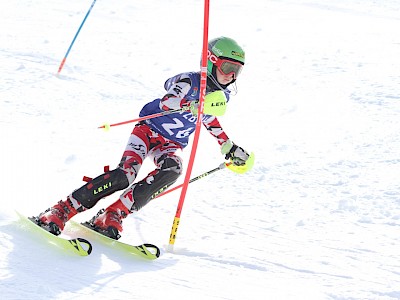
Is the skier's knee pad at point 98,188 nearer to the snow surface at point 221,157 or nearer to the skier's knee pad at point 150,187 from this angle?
the skier's knee pad at point 150,187

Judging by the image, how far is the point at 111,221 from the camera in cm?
408

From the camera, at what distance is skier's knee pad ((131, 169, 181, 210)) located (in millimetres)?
4133

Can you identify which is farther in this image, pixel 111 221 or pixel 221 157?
pixel 221 157

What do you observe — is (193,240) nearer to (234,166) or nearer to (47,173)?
(234,166)

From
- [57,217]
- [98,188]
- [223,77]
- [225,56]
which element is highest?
[225,56]

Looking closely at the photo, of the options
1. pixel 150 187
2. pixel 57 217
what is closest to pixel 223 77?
pixel 150 187

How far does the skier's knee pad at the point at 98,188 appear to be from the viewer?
4.07m

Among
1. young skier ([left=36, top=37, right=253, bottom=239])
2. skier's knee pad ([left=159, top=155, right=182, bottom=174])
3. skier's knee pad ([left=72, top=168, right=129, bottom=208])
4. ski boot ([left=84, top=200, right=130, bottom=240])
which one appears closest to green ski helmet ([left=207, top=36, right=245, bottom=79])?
young skier ([left=36, top=37, right=253, bottom=239])

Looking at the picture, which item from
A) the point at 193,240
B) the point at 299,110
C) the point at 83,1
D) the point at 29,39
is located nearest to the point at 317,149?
the point at 299,110

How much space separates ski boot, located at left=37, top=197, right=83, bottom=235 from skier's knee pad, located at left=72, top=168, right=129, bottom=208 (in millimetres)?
78

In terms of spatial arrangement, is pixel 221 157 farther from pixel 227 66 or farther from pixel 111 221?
pixel 111 221

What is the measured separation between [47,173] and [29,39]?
17.7ft

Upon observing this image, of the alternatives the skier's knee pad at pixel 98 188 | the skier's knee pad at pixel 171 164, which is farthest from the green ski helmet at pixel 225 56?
the skier's knee pad at pixel 98 188

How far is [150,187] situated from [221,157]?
233 centimetres
